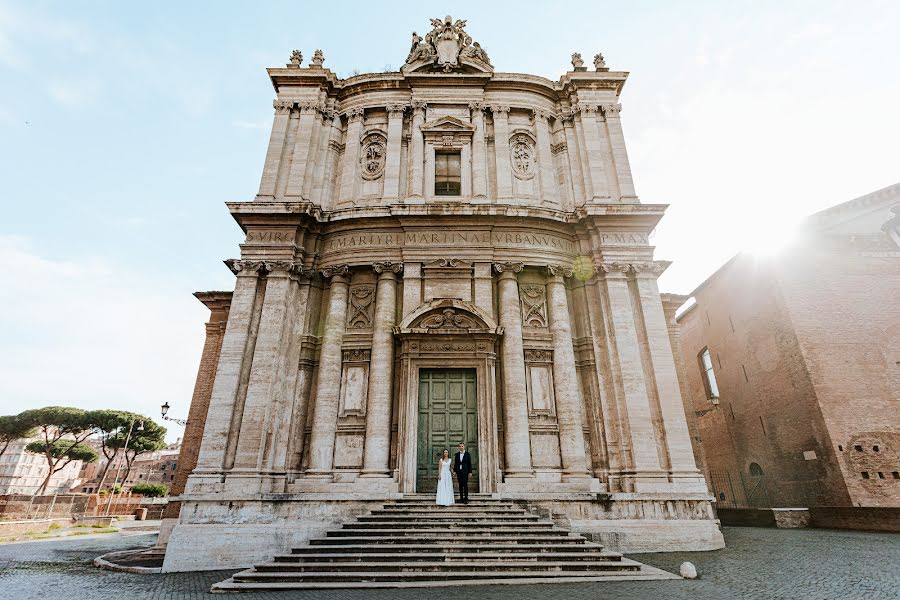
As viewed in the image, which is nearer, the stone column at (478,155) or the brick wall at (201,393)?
the brick wall at (201,393)

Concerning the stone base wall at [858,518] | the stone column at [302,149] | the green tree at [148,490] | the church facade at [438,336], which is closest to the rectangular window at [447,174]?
the church facade at [438,336]

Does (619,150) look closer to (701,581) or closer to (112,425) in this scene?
(701,581)

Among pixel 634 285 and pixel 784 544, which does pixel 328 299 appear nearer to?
pixel 634 285

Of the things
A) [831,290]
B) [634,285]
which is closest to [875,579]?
[634,285]

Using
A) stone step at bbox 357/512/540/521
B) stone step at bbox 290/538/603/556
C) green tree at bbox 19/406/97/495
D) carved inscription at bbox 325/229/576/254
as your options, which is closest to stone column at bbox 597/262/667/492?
carved inscription at bbox 325/229/576/254

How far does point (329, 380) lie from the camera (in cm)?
1284

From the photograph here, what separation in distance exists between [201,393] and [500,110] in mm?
14561

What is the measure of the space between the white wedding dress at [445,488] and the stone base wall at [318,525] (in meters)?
1.36

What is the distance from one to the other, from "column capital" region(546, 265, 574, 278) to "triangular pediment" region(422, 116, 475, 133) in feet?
19.6

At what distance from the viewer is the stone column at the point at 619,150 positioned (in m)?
15.3

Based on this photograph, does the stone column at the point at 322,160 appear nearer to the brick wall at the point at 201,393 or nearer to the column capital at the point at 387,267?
the column capital at the point at 387,267

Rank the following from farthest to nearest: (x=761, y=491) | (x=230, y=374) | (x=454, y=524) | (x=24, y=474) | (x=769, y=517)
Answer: (x=24, y=474) → (x=761, y=491) → (x=769, y=517) → (x=230, y=374) → (x=454, y=524)

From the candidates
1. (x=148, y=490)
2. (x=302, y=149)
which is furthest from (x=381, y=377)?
(x=148, y=490)

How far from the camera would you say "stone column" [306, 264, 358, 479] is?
12.2 metres
